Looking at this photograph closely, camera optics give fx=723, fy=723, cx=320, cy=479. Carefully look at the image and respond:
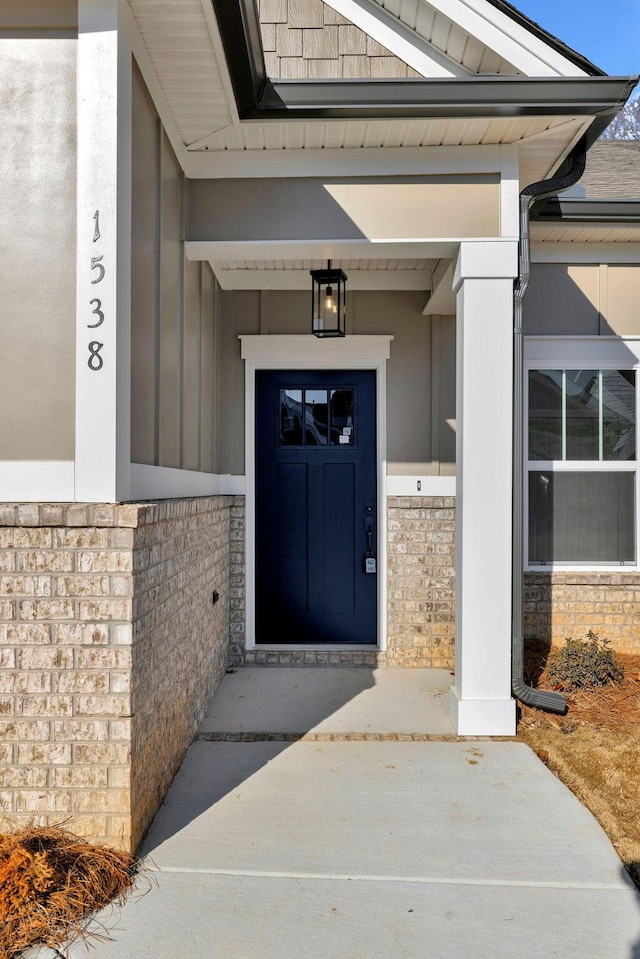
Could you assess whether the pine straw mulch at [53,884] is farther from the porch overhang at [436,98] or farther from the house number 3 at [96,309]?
the porch overhang at [436,98]

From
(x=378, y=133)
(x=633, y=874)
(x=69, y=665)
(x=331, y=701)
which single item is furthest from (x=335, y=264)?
(x=633, y=874)

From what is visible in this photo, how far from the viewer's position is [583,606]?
544cm

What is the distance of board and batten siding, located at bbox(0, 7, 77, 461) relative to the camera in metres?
2.83

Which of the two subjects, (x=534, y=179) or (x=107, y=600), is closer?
(x=107, y=600)

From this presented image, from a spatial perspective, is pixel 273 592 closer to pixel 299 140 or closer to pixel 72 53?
pixel 299 140

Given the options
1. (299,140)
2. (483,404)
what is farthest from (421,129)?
(483,404)

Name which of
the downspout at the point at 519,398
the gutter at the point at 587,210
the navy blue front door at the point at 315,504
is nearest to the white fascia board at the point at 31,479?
the downspout at the point at 519,398

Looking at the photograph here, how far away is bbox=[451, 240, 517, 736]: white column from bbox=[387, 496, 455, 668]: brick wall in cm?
143

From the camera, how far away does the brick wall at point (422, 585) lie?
5438 millimetres

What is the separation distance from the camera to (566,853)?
284 cm

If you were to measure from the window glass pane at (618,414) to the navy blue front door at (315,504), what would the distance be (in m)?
1.77

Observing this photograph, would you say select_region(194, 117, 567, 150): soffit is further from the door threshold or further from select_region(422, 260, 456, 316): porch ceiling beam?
the door threshold

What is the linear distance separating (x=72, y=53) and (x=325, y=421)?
323 cm

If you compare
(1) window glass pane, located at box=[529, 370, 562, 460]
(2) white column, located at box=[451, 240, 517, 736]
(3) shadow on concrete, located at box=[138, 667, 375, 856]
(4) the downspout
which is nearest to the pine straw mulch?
(3) shadow on concrete, located at box=[138, 667, 375, 856]
